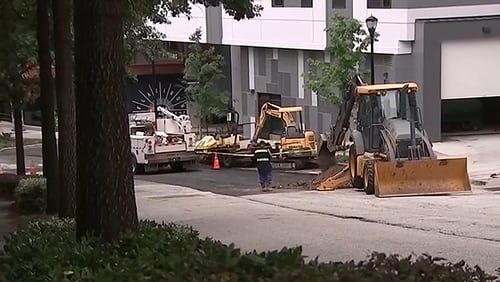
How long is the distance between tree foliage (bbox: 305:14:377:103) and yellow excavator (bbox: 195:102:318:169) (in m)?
2.08

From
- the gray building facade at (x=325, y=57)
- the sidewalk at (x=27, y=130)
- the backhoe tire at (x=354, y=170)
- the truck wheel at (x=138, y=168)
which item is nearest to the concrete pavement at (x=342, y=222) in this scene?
the backhoe tire at (x=354, y=170)

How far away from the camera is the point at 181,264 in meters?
6.36

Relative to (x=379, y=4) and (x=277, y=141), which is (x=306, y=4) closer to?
(x=379, y=4)

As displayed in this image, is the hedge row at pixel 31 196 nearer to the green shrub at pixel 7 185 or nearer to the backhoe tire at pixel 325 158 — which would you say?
the green shrub at pixel 7 185

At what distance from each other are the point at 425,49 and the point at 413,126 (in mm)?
16352

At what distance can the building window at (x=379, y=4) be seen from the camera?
138 ft

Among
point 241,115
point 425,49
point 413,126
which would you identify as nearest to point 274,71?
point 241,115

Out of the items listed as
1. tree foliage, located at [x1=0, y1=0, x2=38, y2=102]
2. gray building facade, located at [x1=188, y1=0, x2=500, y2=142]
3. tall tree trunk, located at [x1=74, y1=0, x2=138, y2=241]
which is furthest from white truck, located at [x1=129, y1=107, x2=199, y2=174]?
tall tree trunk, located at [x1=74, y1=0, x2=138, y2=241]

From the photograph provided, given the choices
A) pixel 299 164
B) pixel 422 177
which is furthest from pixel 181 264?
pixel 299 164

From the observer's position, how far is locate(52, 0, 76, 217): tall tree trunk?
14.6 meters

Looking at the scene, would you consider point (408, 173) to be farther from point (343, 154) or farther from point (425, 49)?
point (425, 49)

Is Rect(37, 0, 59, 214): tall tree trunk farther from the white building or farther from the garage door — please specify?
the garage door

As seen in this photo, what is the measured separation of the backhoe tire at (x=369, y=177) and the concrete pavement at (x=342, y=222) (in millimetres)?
423

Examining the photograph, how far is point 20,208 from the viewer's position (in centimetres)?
2128
